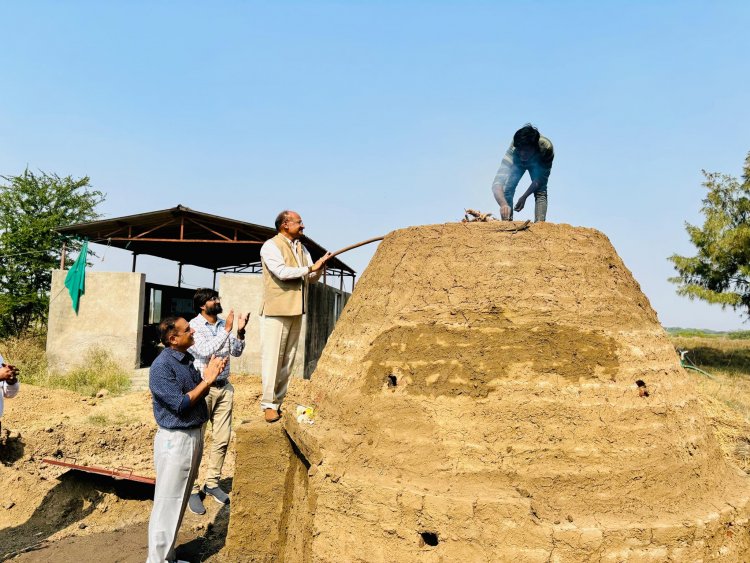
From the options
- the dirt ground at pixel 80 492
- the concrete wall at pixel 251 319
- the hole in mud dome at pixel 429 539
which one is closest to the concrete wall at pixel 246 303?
the concrete wall at pixel 251 319

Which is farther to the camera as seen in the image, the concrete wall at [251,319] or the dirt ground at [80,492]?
the concrete wall at [251,319]

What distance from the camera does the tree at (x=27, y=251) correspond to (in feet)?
48.5

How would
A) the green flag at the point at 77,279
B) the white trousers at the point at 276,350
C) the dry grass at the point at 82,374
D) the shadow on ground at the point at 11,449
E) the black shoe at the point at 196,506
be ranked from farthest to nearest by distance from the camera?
the green flag at the point at 77,279 < the dry grass at the point at 82,374 < the shadow on ground at the point at 11,449 < the black shoe at the point at 196,506 < the white trousers at the point at 276,350

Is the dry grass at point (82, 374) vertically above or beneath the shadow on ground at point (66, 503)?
above

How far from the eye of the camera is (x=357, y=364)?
11.5ft

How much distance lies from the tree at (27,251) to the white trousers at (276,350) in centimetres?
1307

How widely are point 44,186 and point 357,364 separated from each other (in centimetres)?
1771

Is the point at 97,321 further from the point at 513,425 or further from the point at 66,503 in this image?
the point at 513,425

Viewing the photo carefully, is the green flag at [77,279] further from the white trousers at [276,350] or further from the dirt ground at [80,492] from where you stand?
the white trousers at [276,350]

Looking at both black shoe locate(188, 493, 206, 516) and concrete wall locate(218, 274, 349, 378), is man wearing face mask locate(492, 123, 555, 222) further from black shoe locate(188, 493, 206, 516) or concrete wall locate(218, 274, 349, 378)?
concrete wall locate(218, 274, 349, 378)

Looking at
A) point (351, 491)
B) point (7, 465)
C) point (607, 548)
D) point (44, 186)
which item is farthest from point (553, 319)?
point (44, 186)

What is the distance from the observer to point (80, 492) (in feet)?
20.2

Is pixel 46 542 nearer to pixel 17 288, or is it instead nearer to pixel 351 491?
pixel 351 491

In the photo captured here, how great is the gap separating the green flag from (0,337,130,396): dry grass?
141 cm
